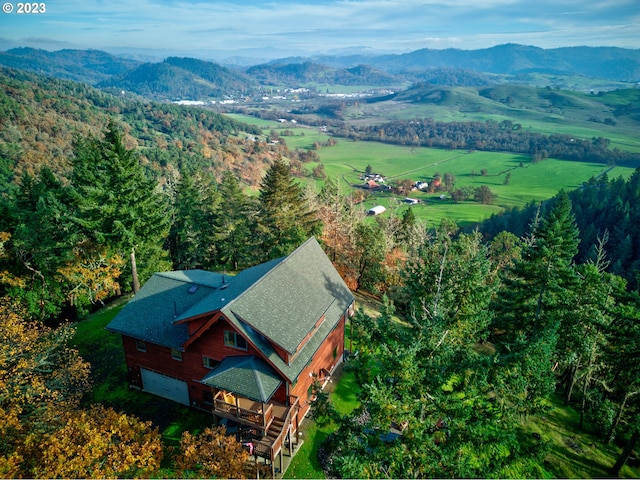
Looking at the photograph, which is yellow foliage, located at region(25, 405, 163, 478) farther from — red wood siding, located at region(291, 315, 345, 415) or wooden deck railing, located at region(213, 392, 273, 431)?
red wood siding, located at region(291, 315, 345, 415)

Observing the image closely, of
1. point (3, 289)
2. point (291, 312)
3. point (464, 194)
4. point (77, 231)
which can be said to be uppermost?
point (77, 231)

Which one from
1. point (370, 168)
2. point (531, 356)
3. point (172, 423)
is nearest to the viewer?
point (531, 356)

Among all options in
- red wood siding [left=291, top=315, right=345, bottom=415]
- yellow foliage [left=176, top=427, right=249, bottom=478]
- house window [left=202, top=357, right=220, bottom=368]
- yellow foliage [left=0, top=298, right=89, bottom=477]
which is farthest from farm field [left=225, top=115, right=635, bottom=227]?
yellow foliage [left=176, top=427, right=249, bottom=478]

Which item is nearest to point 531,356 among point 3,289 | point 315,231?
point 315,231

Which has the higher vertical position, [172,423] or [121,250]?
[121,250]

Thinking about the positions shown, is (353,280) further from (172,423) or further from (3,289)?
(3,289)

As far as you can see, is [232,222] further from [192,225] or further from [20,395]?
[20,395]

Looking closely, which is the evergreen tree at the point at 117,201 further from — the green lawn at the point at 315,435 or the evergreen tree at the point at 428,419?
the evergreen tree at the point at 428,419

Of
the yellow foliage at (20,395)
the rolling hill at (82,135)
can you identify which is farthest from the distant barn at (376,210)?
the yellow foliage at (20,395)
